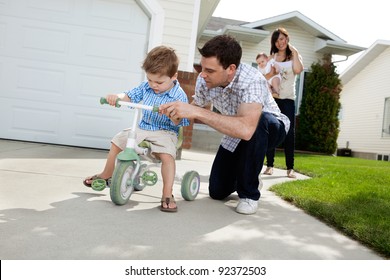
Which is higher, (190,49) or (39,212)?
(190,49)

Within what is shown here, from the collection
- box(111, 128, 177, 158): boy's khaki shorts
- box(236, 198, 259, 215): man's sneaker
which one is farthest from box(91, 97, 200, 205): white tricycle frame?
box(236, 198, 259, 215): man's sneaker

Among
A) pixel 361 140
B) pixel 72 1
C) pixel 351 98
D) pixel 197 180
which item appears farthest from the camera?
pixel 351 98

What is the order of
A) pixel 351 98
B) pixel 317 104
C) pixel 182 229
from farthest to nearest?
pixel 351 98 < pixel 317 104 < pixel 182 229

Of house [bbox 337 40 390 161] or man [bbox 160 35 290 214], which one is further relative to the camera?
house [bbox 337 40 390 161]

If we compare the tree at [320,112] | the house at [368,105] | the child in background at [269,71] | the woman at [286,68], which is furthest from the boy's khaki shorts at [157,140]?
the house at [368,105]

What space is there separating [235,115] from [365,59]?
18787 millimetres

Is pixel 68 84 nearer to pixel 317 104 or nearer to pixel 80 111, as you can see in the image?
pixel 80 111

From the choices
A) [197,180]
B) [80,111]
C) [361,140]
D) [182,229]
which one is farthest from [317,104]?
[182,229]

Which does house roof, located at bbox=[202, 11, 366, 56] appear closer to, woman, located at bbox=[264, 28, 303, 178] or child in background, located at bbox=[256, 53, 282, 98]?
woman, located at bbox=[264, 28, 303, 178]

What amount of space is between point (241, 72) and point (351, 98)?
20628 mm

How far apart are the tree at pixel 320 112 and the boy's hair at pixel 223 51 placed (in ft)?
39.8

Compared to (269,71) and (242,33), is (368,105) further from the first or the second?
(269,71)

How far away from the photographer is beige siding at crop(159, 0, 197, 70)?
6.71 m
